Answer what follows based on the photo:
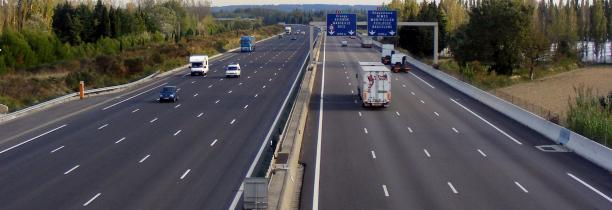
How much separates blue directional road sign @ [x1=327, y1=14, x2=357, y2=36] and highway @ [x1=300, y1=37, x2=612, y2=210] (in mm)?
26489

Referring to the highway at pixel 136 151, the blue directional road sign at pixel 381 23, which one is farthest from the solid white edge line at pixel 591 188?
the blue directional road sign at pixel 381 23

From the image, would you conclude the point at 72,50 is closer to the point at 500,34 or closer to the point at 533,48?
the point at 500,34

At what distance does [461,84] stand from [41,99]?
2917 centimetres

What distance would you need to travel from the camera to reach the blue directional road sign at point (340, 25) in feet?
237

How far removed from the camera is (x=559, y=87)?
231 ft

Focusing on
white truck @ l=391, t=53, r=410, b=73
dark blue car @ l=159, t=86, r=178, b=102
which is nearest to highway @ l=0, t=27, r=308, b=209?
dark blue car @ l=159, t=86, r=178, b=102

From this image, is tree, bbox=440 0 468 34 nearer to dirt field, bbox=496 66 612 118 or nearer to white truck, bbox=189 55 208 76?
dirt field, bbox=496 66 612 118

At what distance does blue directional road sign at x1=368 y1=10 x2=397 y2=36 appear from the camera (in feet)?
235

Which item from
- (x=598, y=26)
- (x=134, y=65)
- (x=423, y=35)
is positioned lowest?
(x=134, y=65)

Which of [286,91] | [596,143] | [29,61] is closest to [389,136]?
[596,143]

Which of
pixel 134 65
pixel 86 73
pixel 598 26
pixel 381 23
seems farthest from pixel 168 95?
pixel 598 26

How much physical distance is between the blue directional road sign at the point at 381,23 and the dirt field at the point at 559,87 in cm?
1108

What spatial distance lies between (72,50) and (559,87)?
183 ft

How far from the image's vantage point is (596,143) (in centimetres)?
2859
